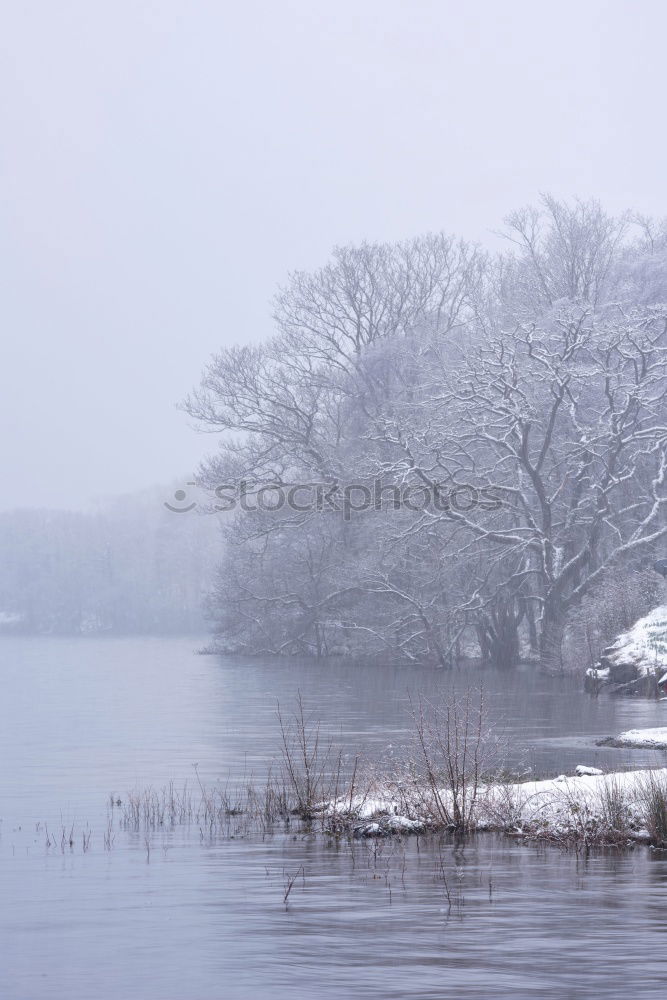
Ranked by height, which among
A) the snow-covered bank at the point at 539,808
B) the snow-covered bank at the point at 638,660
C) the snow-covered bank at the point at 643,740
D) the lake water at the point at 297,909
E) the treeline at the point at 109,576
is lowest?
the lake water at the point at 297,909

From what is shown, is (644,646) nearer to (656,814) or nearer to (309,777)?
(309,777)

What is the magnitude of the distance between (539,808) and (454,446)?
3320 cm

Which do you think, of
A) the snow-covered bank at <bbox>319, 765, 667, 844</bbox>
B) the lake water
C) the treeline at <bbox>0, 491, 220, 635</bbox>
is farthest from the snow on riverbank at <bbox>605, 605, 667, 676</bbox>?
the treeline at <bbox>0, 491, 220, 635</bbox>

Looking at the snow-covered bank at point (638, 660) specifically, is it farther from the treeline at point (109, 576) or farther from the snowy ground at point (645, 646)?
the treeline at point (109, 576)

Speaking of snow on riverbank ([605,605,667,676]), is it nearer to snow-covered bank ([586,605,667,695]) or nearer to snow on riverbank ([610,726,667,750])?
snow-covered bank ([586,605,667,695])

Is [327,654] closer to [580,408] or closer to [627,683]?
[580,408]

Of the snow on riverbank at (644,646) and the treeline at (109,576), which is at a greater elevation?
the treeline at (109,576)

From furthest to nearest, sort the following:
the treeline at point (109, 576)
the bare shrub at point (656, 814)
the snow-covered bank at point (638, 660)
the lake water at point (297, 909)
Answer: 1. the treeline at point (109, 576)
2. the snow-covered bank at point (638, 660)
3. the bare shrub at point (656, 814)
4. the lake water at point (297, 909)

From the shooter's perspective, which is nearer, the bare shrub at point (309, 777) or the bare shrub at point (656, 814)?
the bare shrub at point (656, 814)

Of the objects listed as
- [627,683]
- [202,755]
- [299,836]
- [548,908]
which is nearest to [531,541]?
[627,683]

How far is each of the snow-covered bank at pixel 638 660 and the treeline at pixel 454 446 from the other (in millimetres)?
3226

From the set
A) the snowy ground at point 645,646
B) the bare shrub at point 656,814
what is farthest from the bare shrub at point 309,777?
the snowy ground at point 645,646

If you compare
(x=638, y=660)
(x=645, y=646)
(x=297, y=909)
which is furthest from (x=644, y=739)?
(x=645, y=646)

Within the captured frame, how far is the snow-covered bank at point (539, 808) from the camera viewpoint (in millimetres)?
14680
